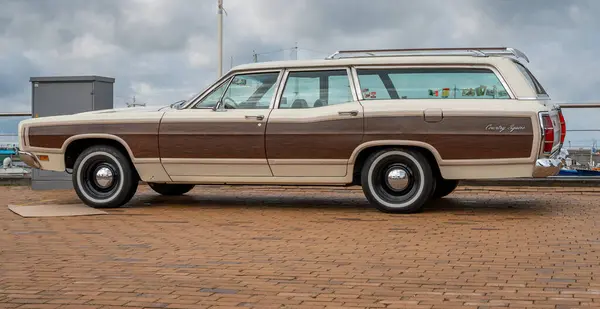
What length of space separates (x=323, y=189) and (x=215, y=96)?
3.78 m

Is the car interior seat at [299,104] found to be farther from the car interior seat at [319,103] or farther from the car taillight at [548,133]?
the car taillight at [548,133]

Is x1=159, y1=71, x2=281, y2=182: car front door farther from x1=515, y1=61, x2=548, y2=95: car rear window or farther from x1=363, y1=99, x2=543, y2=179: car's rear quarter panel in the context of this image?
x1=515, y1=61, x2=548, y2=95: car rear window

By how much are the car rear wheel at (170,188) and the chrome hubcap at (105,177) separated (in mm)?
1535

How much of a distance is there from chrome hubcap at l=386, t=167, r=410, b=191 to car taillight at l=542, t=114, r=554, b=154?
147 cm

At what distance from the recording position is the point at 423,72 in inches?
411

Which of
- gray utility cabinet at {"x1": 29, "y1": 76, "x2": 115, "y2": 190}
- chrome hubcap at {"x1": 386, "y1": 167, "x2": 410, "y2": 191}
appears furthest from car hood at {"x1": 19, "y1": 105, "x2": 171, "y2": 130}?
gray utility cabinet at {"x1": 29, "y1": 76, "x2": 115, "y2": 190}

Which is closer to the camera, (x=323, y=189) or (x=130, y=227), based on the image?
(x=130, y=227)

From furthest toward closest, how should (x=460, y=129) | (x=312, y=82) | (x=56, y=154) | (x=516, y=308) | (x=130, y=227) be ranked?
(x=56, y=154), (x=312, y=82), (x=460, y=129), (x=130, y=227), (x=516, y=308)

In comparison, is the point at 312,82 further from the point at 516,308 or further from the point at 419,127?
the point at 516,308

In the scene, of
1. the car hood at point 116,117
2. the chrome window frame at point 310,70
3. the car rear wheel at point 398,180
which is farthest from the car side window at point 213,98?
the car rear wheel at point 398,180

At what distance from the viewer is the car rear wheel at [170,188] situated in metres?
12.8

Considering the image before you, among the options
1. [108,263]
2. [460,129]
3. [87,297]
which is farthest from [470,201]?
[87,297]

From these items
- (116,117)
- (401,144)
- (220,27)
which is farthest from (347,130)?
(220,27)

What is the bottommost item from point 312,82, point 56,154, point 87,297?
point 87,297
